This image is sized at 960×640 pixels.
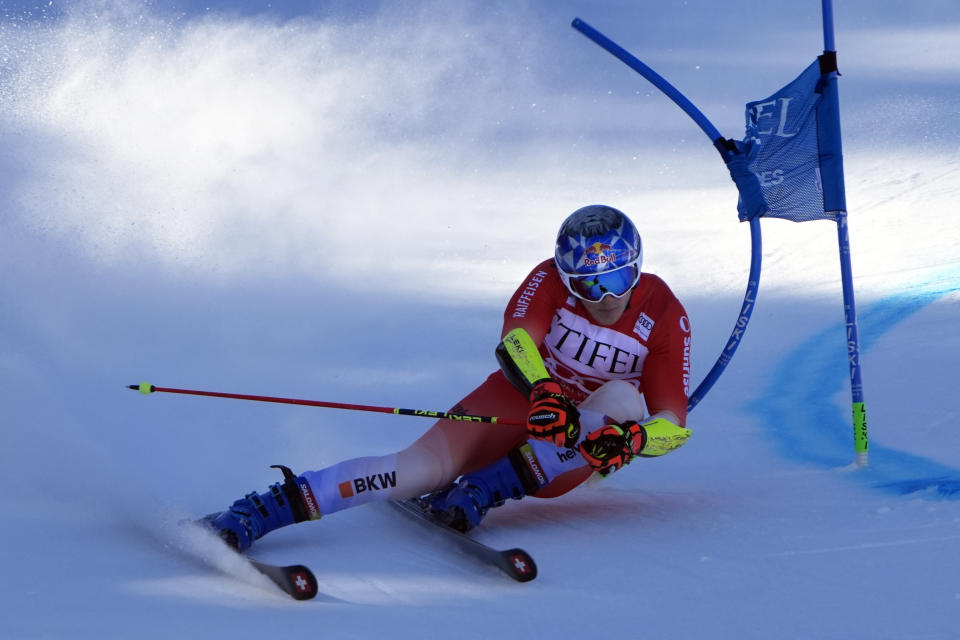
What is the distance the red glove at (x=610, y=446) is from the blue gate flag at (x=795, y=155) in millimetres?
1389

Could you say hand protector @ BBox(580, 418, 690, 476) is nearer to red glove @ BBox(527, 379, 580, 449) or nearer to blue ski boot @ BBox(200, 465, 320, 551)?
red glove @ BBox(527, 379, 580, 449)

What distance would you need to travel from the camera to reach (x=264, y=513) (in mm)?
3035

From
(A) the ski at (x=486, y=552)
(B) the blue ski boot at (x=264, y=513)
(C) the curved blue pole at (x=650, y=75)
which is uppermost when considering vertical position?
(C) the curved blue pole at (x=650, y=75)

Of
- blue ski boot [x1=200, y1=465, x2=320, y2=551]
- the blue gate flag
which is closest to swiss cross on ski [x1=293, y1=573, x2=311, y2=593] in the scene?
blue ski boot [x1=200, y1=465, x2=320, y2=551]

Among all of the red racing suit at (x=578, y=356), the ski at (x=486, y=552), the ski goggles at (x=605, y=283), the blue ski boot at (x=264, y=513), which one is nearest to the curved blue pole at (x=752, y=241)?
the red racing suit at (x=578, y=356)

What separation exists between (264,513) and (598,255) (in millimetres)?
1300

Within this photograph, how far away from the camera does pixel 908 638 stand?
226 cm

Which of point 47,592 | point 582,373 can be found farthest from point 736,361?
point 47,592

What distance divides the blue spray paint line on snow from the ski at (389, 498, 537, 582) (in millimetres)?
1431

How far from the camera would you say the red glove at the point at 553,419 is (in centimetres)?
316

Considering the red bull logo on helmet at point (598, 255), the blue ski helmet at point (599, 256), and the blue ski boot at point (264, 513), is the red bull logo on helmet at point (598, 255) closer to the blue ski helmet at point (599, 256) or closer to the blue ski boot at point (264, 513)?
the blue ski helmet at point (599, 256)

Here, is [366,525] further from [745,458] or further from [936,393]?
[936,393]

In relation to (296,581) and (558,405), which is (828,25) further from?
(296,581)

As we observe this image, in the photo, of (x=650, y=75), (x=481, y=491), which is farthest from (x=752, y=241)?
(x=481, y=491)
